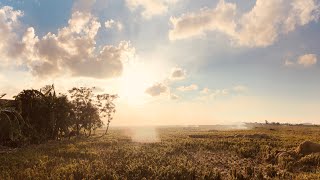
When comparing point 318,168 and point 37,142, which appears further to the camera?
point 37,142

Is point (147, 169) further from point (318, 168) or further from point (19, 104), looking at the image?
point (19, 104)

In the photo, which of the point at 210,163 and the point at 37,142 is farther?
the point at 37,142

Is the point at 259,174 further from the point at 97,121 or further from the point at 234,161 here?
the point at 97,121

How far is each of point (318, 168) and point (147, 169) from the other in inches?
531

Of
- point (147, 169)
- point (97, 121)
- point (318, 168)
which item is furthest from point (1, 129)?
point (97, 121)

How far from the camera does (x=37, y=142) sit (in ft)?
157

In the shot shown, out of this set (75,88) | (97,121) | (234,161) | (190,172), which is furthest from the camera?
(97,121)

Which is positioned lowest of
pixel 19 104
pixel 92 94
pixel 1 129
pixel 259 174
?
pixel 259 174

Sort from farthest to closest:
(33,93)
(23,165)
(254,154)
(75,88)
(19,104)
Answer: (75,88) → (33,93) → (19,104) → (254,154) → (23,165)

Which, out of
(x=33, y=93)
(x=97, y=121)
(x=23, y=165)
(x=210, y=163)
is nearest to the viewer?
(x=23, y=165)

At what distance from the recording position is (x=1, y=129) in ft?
132

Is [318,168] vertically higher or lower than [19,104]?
→ lower

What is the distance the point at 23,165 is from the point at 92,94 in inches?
2234

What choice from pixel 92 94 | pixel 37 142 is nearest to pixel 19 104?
pixel 37 142
